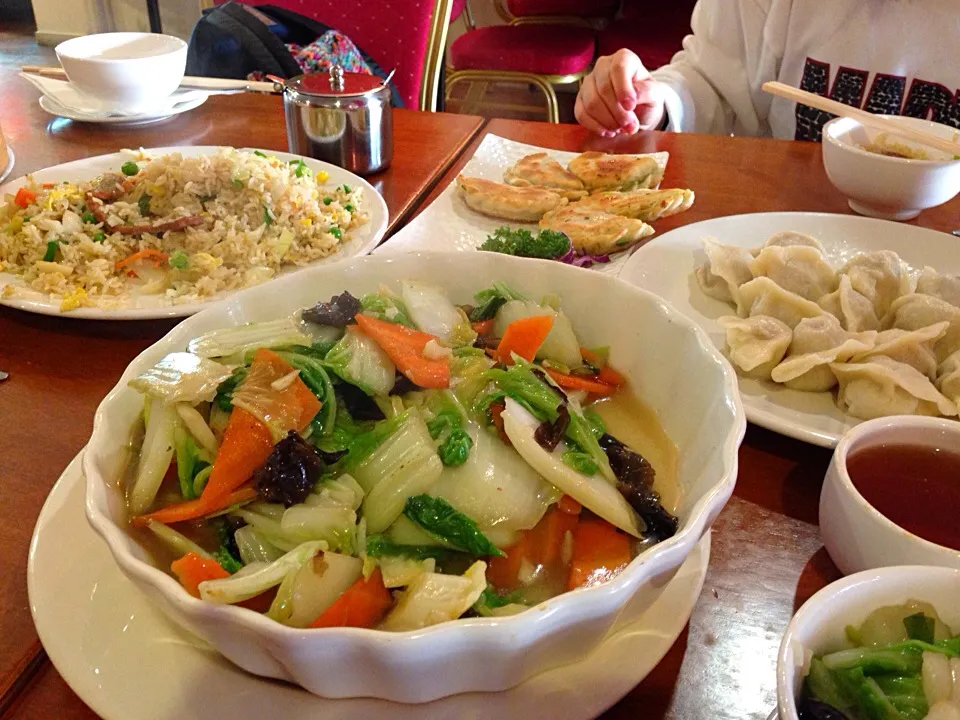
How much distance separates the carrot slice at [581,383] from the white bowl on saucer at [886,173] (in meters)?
1.17

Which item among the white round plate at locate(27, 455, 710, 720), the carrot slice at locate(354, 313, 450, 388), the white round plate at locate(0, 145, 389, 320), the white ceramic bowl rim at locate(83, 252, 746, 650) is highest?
the carrot slice at locate(354, 313, 450, 388)

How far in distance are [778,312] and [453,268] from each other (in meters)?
0.68

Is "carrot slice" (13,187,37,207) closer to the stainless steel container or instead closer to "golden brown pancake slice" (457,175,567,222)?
the stainless steel container

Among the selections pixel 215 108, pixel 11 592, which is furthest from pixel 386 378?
pixel 215 108

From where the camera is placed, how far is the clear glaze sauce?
934mm

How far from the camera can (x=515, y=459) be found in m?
0.93

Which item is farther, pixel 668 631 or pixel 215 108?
pixel 215 108

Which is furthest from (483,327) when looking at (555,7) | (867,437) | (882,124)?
(555,7)

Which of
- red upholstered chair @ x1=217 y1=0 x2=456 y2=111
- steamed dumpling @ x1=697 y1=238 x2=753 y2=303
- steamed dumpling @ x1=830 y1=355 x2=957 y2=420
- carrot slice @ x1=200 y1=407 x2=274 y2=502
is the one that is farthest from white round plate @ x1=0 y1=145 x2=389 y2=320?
red upholstered chair @ x1=217 y1=0 x2=456 y2=111

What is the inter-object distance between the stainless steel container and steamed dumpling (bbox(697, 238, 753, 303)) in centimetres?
107

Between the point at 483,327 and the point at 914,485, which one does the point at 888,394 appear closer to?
the point at 914,485

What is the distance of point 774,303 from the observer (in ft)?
4.72

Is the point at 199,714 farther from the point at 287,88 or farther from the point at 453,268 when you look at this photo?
the point at 287,88

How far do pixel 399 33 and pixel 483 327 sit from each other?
2.85 m
